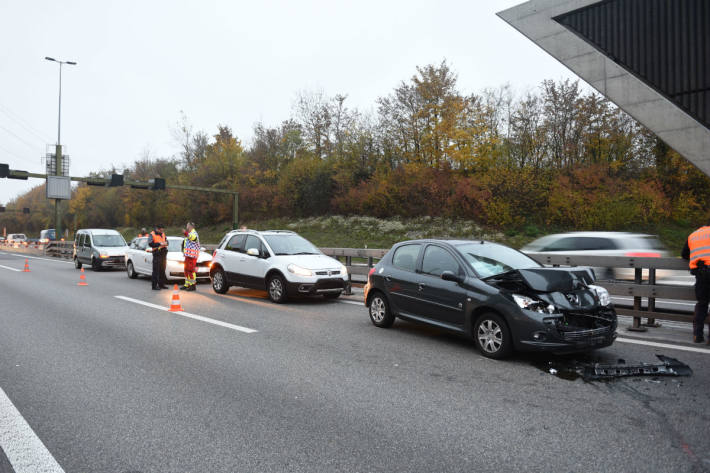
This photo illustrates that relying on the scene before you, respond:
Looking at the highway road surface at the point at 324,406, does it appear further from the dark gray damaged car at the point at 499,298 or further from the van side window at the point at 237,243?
the van side window at the point at 237,243

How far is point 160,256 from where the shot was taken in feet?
46.7

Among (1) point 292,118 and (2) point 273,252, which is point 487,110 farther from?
(2) point 273,252

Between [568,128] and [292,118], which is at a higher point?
[292,118]

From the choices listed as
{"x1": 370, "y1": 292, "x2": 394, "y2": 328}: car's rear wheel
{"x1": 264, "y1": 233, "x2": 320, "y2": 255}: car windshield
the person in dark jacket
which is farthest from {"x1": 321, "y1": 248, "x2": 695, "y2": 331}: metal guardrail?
the person in dark jacket

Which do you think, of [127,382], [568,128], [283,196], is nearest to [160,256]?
[127,382]

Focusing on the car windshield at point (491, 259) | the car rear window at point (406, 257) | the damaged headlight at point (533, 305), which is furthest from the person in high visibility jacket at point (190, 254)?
the damaged headlight at point (533, 305)

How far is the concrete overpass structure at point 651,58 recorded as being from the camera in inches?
488

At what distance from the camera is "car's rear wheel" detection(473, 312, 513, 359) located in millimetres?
6039

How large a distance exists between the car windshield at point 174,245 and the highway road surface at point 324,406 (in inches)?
341

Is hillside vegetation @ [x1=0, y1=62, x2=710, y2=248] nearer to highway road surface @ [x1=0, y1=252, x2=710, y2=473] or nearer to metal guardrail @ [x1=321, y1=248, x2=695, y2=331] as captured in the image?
metal guardrail @ [x1=321, y1=248, x2=695, y2=331]

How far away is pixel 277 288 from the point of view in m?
11.2

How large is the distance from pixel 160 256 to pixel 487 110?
26693mm

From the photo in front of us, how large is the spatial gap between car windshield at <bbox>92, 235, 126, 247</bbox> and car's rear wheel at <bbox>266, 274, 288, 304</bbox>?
14.0m

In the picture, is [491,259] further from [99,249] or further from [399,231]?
[399,231]
